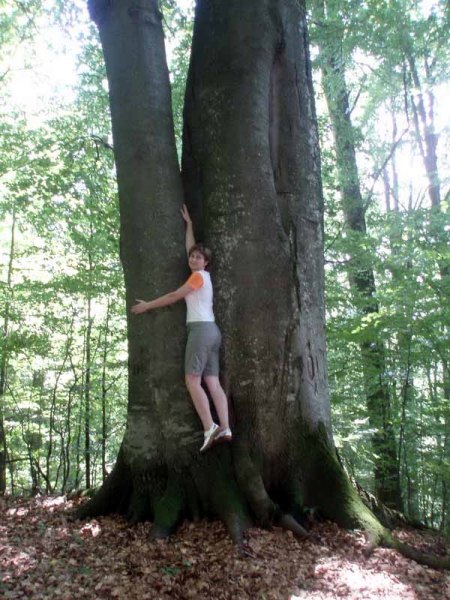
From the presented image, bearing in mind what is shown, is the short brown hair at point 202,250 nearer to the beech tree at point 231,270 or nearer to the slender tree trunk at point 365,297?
the beech tree at point 231,270

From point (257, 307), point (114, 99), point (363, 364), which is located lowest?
point (363, 364)

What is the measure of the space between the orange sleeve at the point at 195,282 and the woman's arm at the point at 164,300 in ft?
0.09

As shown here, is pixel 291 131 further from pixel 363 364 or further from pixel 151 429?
pixel 363 364

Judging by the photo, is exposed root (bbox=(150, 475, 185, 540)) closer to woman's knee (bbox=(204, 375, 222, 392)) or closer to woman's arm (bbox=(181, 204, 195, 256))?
woman's knee (bbox=(204, 375, 222, 392))

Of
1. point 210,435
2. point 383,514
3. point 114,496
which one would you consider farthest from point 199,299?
point 383,514

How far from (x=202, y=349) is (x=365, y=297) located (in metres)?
4.86

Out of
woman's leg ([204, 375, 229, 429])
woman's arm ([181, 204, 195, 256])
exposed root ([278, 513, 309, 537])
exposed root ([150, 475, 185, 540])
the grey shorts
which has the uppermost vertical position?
woman's arm ([181, 204, 195, 256])

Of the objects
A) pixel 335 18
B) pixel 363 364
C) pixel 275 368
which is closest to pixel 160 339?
pixel 275 368

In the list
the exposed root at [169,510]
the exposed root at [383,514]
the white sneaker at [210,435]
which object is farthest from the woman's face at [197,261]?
the exposed root at [383,514]

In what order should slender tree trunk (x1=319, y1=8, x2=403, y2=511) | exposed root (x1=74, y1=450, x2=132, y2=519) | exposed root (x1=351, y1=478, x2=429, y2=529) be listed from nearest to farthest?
exposed root (x1=74, y1=450, x2=132, y2=519), exposed root (x1=351, y1=478, x2=429, y2=529), slender tree trunk (x1=319, y1=8, x2=403, y2=511)

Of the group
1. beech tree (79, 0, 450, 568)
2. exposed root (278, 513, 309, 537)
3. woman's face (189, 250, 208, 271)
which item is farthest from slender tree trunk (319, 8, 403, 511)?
woman's face (189, 250, 208, 271)

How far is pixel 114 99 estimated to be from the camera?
4.82 metres

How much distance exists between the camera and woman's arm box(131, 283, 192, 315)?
418cm

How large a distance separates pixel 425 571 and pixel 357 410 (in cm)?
411
